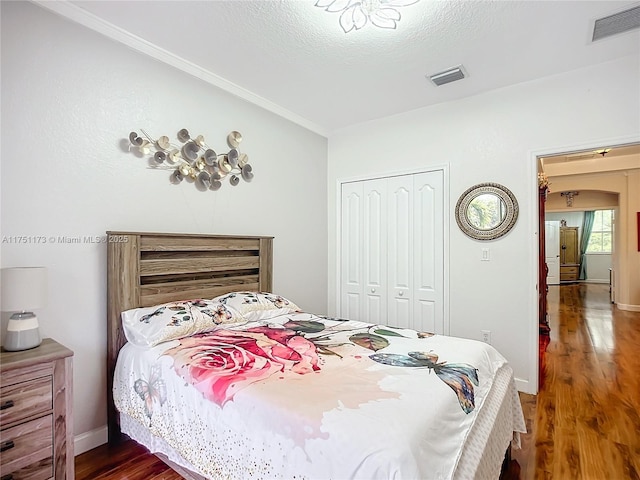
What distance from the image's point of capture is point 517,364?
10.0 ft

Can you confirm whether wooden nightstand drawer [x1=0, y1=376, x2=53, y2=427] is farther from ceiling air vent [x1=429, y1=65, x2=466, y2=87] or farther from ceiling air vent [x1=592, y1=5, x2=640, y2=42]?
ceiling air vent [x1=592, y1=5, x2=640, y2=42]

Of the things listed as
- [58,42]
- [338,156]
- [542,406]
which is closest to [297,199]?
[338,156]

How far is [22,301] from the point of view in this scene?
167cm

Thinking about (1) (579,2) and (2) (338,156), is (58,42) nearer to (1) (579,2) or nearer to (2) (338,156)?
(2) (338,156)

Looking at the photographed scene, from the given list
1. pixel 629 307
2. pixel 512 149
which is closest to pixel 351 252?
pixel 512 149

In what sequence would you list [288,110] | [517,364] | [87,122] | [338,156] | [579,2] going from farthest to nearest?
[338,156] → [288,110] → [517,364] → [87,122] → [579,2]

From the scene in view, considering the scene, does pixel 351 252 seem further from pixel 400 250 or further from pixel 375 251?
pixel 400 250

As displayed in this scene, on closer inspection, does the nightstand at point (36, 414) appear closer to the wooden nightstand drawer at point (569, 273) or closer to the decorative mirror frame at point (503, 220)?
the decorative mirror frame at point (503, 220)

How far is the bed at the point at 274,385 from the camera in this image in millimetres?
1191

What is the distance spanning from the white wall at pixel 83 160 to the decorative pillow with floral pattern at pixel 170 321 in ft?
0.90

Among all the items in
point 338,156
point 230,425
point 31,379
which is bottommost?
point 230,425

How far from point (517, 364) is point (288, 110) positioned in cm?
335

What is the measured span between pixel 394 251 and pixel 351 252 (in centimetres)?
58

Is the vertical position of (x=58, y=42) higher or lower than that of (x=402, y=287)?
higher
